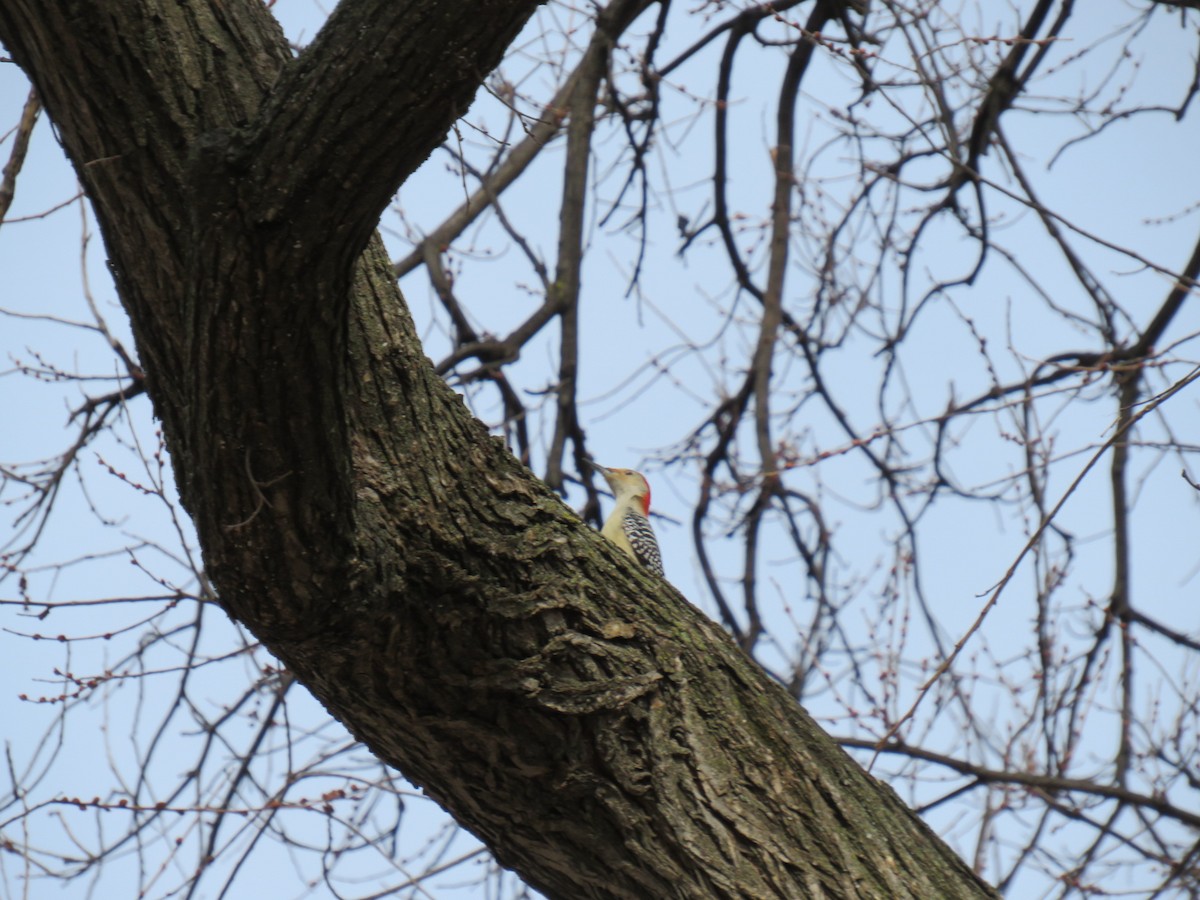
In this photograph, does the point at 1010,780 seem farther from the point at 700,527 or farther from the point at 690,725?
the point at 690,725

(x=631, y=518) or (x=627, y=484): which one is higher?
(x=627, y=484)

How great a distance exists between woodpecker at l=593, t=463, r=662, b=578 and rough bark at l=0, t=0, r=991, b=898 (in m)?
3.01

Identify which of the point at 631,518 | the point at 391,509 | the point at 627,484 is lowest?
the point at 391,509

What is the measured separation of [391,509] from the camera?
85.4 inches

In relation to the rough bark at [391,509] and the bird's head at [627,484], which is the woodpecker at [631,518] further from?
the rough bark at [391,509]

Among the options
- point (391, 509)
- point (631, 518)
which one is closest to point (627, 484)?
point (631, 518)

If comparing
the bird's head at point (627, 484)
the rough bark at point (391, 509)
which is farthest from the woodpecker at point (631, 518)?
the rough bark at point (391, 509)

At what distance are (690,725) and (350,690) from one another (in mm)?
645

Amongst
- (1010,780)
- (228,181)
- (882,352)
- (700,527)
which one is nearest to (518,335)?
(700,527)

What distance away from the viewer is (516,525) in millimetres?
2240

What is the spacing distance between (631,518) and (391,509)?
13.8 ft

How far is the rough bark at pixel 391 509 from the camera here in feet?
5.79

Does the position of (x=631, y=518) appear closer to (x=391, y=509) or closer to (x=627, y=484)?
(x=627, y=484)

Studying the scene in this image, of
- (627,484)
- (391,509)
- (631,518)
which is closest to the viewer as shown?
(391,509)
